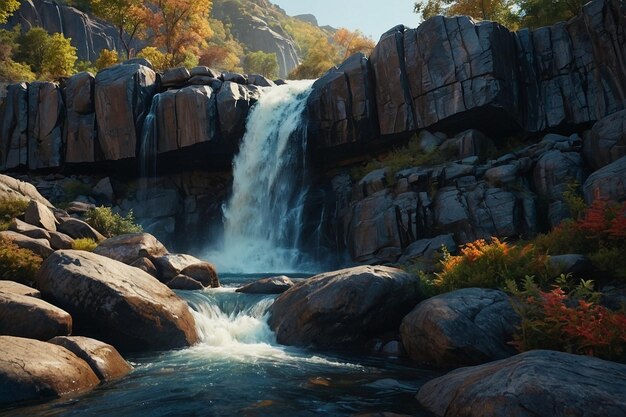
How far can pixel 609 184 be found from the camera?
13.3 meters

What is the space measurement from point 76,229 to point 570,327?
14.6 m

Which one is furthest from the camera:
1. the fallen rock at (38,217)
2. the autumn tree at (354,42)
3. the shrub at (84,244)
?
the autumn tree at (354,42)

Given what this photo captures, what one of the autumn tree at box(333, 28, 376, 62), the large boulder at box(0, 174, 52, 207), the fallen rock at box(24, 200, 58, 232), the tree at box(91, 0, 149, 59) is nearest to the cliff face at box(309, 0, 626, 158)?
the large boulder at box(0, 174, 52, 207)

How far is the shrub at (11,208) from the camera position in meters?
15.9

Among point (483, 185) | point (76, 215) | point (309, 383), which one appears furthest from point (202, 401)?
point (76, 215)

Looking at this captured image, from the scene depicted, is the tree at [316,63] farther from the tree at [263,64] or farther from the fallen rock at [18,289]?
the fallen rock at [18,289]

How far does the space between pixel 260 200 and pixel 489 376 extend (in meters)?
19.6

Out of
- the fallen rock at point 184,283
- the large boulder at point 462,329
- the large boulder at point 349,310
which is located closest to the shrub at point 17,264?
the fallen rock at point 184,283

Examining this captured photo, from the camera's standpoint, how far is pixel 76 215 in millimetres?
21531

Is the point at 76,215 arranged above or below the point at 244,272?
above

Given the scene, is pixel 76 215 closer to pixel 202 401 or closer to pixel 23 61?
pixel 202 401

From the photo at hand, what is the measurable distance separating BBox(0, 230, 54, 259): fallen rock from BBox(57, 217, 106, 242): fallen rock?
3042 mm

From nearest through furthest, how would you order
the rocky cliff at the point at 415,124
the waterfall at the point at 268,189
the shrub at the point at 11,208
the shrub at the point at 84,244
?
the shrub at the point at 84,244, the shrub at the point at 11,208, the rocky cliff at the point at 415,124, the waterfall at the point at 268,189

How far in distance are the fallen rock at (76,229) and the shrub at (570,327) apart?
13377mm
